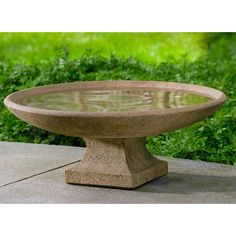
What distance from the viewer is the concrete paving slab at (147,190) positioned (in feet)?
20.3

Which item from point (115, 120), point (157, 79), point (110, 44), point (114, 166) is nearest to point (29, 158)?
point (114, 166)

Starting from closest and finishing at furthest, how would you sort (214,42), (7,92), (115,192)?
(115,192) < (7,92) < (214,42)

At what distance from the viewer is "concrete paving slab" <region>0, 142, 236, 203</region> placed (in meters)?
6.19

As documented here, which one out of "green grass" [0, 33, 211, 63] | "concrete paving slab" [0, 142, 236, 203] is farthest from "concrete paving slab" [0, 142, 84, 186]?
"green grass" [0, 33, 211, 63]

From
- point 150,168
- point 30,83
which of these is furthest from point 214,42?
point 150,168

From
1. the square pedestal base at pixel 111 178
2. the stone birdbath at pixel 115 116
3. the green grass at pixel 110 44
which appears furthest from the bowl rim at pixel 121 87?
the green grass at pixel 110 44

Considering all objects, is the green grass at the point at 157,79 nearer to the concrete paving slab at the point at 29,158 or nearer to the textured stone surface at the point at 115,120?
the concrete paving slab at the point at 29,158

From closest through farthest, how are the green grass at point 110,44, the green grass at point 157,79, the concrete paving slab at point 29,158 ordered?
the concrete paving slab at point 29,158 → the green grass at point 157,79 → the green grass at point 110,44

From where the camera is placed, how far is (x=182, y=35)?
45.8 ft

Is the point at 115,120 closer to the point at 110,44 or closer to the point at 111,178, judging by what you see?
the point at 111,178

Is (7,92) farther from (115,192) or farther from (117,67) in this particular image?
(115,192)

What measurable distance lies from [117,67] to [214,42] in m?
3.95

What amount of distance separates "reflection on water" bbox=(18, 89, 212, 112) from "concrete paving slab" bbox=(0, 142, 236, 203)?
58 cm

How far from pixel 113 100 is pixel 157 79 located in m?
2.00
